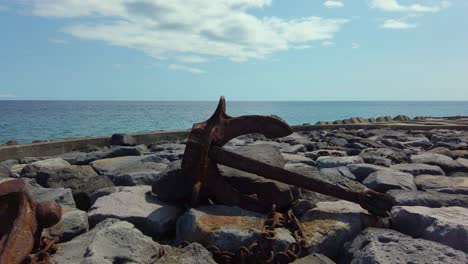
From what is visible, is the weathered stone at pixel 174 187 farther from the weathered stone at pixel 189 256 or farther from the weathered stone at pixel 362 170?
the weathered stone at pixel 362 170

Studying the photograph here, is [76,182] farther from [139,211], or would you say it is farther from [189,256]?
[189,256]

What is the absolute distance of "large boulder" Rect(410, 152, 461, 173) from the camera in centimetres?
443

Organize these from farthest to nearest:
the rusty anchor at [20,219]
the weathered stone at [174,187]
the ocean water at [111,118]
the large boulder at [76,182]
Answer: the ocean water at [111,118], the large boulder at [76,182], the weathered stone at [174,187], the rusty anchor at [20,219]

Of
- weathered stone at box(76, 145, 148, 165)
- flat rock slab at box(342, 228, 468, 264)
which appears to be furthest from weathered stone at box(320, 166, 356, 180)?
weathered stone at box(76, 145, 148, 165)

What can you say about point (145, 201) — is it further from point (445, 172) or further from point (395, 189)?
point (445, 172)

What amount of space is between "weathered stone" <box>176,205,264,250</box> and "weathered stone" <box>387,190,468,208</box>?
100 centimetres

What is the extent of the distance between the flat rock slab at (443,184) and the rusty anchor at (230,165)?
90 cm

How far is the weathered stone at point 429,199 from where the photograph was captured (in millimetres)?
2844

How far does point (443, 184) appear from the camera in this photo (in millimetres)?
3521

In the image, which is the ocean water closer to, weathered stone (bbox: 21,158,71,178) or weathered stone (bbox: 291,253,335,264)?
weathered stone (bbox: 21,158,71,178)

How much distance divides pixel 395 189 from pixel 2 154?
198 inches

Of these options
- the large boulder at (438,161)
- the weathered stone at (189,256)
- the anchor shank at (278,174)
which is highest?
the anchor shank at (278,174)

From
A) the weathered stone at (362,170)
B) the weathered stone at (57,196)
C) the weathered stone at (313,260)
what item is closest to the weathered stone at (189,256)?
the weathered stone at (313,260)

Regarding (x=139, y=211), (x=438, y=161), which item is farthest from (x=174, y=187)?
(x=438, y=161)
